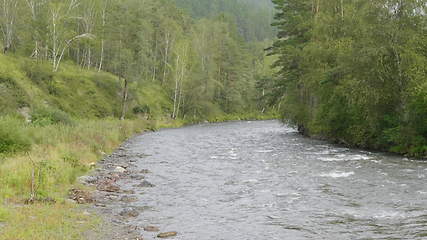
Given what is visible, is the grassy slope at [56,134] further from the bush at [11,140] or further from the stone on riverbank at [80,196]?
the stone on riverbank at [80,196]

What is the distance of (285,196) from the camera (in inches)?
763

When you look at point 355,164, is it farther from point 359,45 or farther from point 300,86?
point 300,86

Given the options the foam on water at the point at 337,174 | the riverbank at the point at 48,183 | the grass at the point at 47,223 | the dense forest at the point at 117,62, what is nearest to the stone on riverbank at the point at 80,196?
the riverbank at the point at 48,183

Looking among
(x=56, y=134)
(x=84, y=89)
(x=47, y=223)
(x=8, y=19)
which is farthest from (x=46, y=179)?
(x=8, y=19)

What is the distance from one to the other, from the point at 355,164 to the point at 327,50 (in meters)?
15.7

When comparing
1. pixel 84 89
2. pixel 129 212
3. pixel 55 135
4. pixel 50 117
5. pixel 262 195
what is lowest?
pixel 129 212

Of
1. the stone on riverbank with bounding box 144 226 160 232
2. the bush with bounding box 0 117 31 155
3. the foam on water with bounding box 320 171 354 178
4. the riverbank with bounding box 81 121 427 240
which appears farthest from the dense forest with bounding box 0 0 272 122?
the stone on riverbank with bounding box 144 226 160 232

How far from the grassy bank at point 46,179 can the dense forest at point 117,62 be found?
17397 millimetres

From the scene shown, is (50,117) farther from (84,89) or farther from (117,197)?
(84,89)

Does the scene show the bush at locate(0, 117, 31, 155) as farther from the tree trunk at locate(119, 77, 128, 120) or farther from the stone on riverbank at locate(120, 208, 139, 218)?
the tree trunk at locate(119, 77, 128, 120)

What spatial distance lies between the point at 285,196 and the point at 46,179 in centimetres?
990

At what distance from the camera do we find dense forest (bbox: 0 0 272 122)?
59.8 meters

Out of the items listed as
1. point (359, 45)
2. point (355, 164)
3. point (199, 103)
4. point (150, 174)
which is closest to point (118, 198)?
point (150, 174)

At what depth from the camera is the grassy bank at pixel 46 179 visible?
41.2 ft
